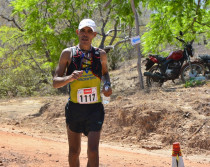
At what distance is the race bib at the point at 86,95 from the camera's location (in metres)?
3.85

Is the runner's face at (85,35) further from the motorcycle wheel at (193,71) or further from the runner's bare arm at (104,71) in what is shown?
the motorcycle wheel at (193,71)

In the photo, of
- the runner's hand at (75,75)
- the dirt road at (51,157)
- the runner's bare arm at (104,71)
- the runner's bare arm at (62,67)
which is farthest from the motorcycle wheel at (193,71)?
the runner's hand at (75,75)

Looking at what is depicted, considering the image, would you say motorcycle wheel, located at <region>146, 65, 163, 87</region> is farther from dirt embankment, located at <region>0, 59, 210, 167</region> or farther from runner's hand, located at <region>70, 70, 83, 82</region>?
runner's hand, located at <region>70, 70, 83, 82</region>

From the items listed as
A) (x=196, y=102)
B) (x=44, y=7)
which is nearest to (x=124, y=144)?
(x=196, y=102)

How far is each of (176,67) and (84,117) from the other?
8.31 metres

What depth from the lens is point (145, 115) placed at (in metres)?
8.34

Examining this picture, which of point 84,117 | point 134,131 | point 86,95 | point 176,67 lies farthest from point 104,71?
point 176,67

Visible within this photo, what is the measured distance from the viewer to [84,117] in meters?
3.90

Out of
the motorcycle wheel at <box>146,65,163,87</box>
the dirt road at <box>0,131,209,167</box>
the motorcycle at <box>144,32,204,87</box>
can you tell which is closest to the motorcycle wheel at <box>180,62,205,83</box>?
the motorcycle at <box>144,32,204,87</box>

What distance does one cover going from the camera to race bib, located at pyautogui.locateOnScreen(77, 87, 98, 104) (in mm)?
3850

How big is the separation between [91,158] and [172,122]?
15.0 ft

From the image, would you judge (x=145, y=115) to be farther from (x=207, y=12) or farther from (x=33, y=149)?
(x=207, y=12)

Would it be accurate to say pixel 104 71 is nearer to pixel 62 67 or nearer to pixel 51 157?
pixel 62 67

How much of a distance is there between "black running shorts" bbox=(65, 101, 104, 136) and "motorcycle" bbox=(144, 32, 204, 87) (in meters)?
7.90
